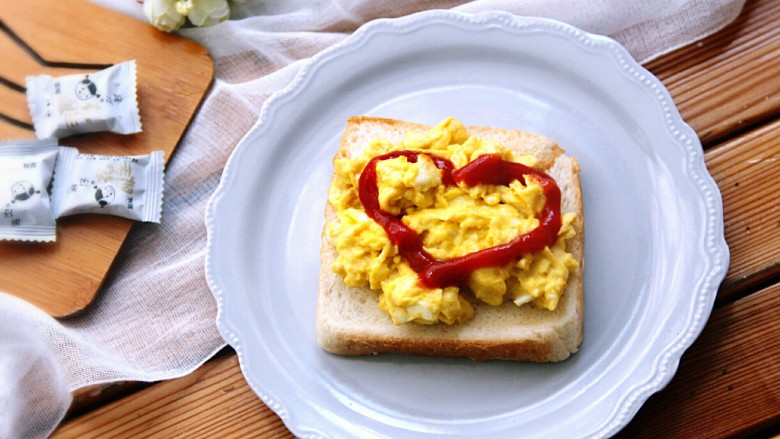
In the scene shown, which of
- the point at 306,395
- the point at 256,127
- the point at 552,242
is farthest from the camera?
the point at 256,127

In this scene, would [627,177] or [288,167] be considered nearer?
[627,177]

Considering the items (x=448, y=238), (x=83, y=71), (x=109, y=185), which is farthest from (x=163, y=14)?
(x=448, y=238)

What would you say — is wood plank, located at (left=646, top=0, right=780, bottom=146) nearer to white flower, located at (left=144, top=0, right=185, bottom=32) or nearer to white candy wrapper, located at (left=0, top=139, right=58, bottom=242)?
white flower, located at (left=144, top=0, right=185, bottom=32)

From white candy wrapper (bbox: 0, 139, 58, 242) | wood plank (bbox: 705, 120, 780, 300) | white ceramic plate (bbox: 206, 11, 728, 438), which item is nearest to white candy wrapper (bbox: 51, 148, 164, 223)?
white candy wrapper (bbox: 0, 139, 58, 242)

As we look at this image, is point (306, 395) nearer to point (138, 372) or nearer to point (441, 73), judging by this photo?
point (138, 372)

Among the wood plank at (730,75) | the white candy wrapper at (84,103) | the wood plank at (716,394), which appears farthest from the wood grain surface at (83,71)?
the wood plank at (730,75)

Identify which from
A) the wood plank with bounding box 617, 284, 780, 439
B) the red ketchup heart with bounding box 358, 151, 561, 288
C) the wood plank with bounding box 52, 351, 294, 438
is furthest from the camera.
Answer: the wood plank with bounding box 52, 351, 294, 438

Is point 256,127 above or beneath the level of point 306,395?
above

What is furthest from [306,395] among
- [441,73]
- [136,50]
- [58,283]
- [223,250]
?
[136,50]
